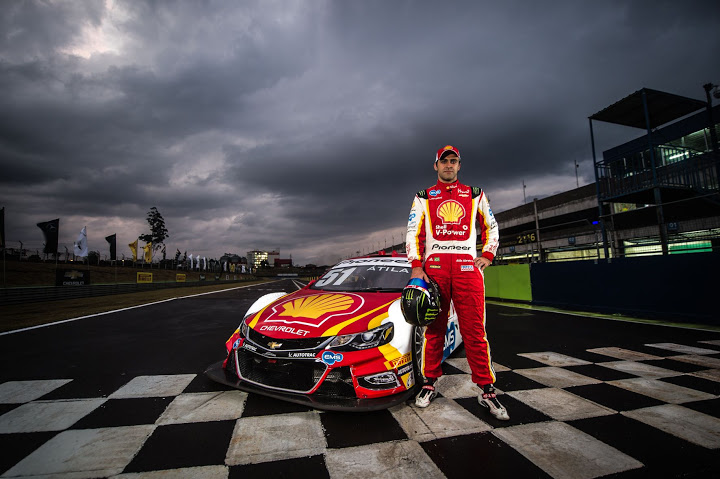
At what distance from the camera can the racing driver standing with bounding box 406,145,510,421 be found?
2.30m

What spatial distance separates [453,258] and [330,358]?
116cm

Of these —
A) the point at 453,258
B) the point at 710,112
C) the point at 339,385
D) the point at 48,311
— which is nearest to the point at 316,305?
the point at 339,385

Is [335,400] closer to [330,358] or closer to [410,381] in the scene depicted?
[330,358]

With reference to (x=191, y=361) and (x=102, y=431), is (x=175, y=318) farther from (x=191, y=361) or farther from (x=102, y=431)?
(x=102, y=431)

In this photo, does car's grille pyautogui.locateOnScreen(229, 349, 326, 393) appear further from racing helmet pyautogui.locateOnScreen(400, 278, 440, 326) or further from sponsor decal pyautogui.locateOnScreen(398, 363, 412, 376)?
racing helmet pyautogui.locateOnScreen(400, 278, 440, 326)

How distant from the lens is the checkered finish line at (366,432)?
1518 mm

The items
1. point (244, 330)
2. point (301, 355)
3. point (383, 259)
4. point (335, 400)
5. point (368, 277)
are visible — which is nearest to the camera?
point (335, 400)

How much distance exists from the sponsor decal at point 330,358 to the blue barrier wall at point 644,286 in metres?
6.94

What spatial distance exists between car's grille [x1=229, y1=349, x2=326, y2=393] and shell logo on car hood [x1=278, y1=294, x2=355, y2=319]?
0.37m

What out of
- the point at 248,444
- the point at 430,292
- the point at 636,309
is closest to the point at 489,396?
the point at 430,292

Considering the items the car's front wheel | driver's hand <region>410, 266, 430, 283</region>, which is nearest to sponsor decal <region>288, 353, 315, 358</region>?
the car's front wheel

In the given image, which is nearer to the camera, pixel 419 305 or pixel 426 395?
pixel 419 305

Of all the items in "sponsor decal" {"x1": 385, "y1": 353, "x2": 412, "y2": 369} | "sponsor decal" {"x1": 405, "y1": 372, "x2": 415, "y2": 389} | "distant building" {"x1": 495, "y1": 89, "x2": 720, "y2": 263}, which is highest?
"distant building" {"x1": 495, "y1": 89, "x2": 720, "y2": 263}

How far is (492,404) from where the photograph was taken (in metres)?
2.11
